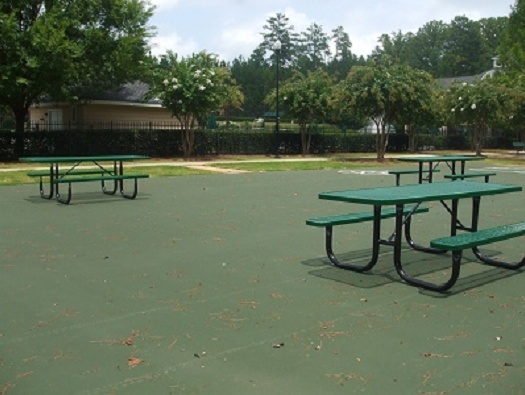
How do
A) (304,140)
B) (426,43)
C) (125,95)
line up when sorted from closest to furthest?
(125,95) < (304,140) < (426,43)

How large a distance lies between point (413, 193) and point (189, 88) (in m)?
22.3

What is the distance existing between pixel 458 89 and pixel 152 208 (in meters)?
26.8

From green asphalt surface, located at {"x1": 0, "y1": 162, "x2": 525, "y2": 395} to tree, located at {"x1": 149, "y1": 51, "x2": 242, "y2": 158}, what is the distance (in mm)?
18618

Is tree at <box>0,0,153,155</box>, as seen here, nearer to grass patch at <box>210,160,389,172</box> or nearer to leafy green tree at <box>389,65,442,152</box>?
grass patch at <box>210,160,389,172</box>

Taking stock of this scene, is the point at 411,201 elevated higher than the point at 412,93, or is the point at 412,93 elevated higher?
the point at 412,93

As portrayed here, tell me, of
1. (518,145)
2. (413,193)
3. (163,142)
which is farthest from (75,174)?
(518,145)

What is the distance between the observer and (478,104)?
3341cm

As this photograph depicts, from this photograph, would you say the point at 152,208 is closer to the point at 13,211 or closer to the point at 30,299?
the point at 13,211

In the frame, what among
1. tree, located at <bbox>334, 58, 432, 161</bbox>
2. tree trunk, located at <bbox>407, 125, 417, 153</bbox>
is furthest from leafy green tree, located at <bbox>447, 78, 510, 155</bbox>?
tree, located at <bbox>334, 58, 432, 161</bbox>

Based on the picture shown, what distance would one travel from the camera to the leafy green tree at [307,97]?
3206 centimetres

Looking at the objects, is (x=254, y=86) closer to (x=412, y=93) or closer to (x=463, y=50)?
(x=463, y=50)

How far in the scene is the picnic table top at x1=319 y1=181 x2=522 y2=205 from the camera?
5.86 m

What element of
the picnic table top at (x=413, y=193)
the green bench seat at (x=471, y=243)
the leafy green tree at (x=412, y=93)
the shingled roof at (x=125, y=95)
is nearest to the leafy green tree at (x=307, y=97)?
the leafy green tree at (x=412, y=93)

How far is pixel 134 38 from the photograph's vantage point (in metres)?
27.7
